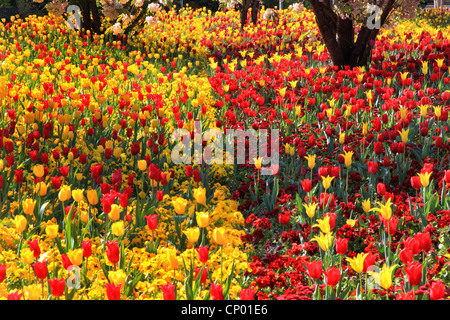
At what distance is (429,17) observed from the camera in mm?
19328

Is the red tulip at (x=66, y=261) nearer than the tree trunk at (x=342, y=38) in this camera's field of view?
Yes

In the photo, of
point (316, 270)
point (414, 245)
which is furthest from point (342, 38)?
point (316, 270)

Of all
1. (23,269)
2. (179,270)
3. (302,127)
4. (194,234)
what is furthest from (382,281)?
(302,127)

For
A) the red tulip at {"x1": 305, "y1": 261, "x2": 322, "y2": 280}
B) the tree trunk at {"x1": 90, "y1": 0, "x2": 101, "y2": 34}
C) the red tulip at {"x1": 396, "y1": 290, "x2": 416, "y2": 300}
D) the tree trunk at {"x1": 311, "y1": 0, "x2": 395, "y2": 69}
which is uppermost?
the tree trunk at {"x1": 90, "y1": 0, "x2": 101, "y2": 34}

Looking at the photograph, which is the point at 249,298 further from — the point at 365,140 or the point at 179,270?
the point at 365,140

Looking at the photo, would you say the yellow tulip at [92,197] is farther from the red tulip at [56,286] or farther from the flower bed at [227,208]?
the red tulip at [56,286]

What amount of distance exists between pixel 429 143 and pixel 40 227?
123 inches
